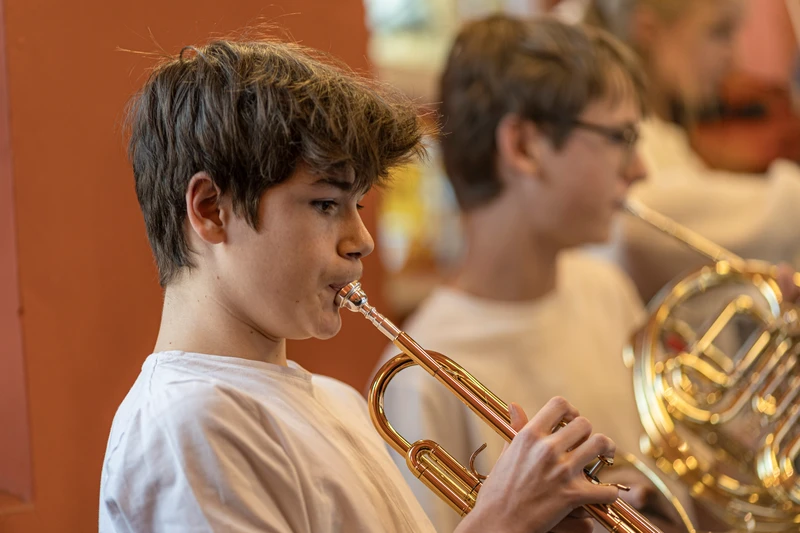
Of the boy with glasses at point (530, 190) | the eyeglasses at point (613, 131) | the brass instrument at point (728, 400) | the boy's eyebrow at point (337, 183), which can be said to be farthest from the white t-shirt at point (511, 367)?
the boy's eyebrow at point (337, 183)

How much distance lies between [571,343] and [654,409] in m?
0.32

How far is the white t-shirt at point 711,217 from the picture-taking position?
6.70ft

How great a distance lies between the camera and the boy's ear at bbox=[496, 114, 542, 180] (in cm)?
158

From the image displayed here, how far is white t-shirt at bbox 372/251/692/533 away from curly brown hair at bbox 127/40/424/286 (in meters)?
0.61

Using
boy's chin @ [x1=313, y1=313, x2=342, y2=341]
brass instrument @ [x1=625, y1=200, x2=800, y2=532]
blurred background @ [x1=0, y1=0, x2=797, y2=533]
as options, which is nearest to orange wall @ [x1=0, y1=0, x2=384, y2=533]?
blurred background @ [x1=0, y1=0, x2=797, y2=533]

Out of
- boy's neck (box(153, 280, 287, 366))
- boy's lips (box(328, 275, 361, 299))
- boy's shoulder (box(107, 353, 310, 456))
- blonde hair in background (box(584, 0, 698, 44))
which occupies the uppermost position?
blonde hair in background (box(584, 0, 698, 44))

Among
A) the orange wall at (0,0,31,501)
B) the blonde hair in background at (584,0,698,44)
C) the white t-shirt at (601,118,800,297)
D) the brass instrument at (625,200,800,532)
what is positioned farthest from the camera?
the blonde hair in background at (584,0,698,44)

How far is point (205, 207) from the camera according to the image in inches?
33.1

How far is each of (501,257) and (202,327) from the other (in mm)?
845

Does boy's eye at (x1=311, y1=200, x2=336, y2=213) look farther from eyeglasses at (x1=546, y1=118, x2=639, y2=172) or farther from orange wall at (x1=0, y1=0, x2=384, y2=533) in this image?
eyeglasses at (x1=546, y1=118, x2=639, y2=172)

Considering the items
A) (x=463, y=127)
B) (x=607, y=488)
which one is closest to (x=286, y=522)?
(x=607, y=488)

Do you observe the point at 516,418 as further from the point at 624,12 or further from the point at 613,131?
the point at 624,12

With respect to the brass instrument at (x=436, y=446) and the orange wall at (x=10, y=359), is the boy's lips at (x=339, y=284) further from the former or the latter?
the orange wall at (x=10, y=359)

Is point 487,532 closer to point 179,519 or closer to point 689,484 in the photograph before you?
point 179,519
